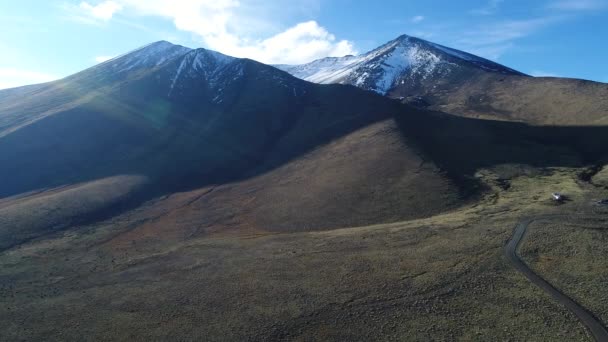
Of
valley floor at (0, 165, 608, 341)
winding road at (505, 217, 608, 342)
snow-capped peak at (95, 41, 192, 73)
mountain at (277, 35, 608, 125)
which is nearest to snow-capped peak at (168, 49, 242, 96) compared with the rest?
snow-capped peak at (95, 41, 192, 73)

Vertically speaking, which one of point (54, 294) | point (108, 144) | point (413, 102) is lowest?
point (54, 294)

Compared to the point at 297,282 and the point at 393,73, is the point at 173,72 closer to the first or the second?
the point at 393,73

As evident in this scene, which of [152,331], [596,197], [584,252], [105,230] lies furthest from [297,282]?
[596,197]

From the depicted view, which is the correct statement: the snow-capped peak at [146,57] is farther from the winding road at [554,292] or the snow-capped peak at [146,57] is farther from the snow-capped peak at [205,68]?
the winding road at [554,292]

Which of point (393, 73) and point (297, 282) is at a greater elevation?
point (393, 73)

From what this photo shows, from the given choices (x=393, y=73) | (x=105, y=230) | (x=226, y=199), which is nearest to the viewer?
(x=105, y=230)

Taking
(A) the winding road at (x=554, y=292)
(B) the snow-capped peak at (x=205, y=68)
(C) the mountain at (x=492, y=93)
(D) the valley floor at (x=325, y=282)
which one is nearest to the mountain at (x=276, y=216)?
(D) the valley floor at (x=325, y=282)
